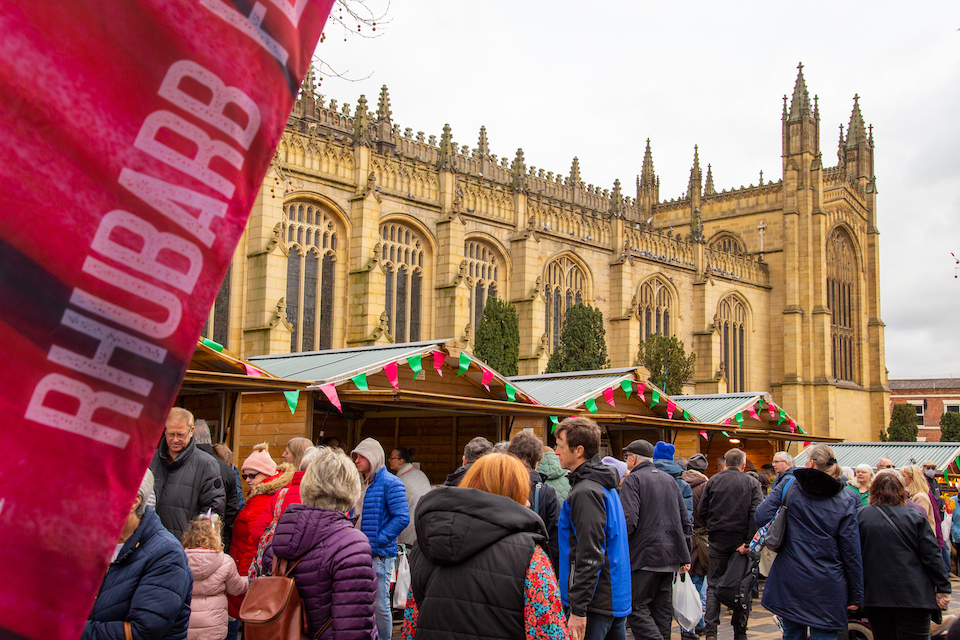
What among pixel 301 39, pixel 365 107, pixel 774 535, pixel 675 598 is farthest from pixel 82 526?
pixel 365 107

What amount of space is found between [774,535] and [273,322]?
1662 centimetres

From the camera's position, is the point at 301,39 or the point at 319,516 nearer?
the point at 301,39

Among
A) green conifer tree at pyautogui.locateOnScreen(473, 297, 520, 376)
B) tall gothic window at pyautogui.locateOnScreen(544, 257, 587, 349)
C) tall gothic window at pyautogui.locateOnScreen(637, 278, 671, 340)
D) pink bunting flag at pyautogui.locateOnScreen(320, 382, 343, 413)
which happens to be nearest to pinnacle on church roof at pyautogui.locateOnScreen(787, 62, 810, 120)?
tall gothic window at pyautogui.locateOnScreen(637, 278, 671, 340)

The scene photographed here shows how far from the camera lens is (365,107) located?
79.3ft

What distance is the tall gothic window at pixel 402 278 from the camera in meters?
25.8

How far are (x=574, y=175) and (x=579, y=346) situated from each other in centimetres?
1459

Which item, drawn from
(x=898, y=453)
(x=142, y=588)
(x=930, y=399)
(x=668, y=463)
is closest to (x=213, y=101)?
(x=142, y=588)

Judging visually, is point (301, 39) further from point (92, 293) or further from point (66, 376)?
point (66, 376)

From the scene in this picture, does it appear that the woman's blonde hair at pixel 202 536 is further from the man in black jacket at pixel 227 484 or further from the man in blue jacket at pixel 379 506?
the man in black jacket at pixel 227 484

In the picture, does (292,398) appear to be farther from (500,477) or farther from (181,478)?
(500,477)

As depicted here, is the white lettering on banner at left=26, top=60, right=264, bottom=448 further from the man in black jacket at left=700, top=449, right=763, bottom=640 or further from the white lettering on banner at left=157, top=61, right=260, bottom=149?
the man in black jacket at left=700, top=449, right=763, bottom=640

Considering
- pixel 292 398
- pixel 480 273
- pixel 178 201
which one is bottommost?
pixel 292 398

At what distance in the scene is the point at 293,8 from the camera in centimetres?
142

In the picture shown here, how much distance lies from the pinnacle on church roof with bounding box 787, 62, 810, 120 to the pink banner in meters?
44.1
